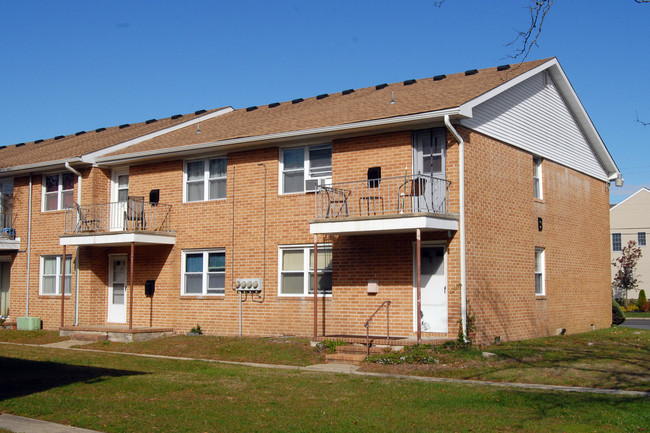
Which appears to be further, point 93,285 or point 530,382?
point 93,285

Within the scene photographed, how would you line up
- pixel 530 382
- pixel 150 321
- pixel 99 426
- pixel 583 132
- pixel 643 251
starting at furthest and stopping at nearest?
pixel 643 251
pixel 583 132
pixel 150 321
pixel 530 382
pixel 99 426

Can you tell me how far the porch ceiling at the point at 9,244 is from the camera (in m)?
24.2

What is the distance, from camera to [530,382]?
40.1 feet

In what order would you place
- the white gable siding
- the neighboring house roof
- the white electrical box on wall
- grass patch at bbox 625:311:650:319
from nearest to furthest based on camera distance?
the white gable siding, the white electrical box on wall, the neighboring house roof, grass patch at bbox 625:311:650:319

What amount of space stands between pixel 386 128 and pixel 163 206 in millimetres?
7787

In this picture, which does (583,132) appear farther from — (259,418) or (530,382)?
(259,418)

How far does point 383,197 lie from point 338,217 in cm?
131

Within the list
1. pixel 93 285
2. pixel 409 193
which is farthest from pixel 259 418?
pixel 93 285

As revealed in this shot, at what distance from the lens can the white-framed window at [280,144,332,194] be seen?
18781mm

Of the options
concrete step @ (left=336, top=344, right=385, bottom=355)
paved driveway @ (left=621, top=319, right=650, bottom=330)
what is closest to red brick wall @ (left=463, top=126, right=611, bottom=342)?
concrete step @ (left=336, top=344, right=385, bottom=355)

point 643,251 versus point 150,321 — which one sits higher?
point 643,251

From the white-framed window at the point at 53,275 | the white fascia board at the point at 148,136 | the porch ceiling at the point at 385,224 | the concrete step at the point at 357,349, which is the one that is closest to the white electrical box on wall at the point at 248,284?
the porch ceiling at the point at 385,224

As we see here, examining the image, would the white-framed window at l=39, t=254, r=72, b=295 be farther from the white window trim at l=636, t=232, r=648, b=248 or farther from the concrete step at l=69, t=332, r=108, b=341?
the white window trim at l=636, t=232, r=648, b=248

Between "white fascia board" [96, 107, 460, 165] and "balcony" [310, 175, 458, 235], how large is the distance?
4.34ft
